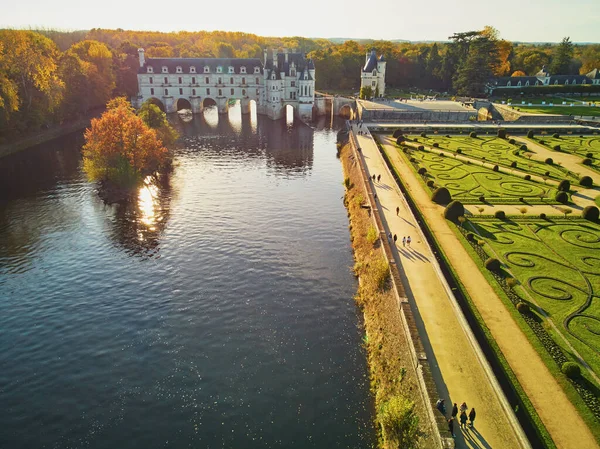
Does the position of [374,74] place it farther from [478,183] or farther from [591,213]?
[591,213]

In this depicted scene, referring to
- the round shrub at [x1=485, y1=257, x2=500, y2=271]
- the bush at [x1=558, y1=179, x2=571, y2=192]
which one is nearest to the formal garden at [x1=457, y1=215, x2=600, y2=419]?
the round shrub at [x1=485, y1=257, x2=500, y2=271]

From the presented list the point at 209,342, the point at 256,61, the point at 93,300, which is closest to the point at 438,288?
the point at 209,342

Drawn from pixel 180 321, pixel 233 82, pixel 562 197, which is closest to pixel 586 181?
pixel 562 197

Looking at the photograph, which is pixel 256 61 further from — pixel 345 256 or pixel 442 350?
pixel 442 350

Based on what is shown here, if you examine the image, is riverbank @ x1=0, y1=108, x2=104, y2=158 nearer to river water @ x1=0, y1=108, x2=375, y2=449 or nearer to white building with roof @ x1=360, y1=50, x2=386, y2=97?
river water @ x1=0, y1=108, x2=375, y2=449

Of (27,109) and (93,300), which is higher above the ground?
(27,109)

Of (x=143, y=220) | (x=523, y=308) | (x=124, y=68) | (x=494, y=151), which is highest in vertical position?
(x=124, y=68)

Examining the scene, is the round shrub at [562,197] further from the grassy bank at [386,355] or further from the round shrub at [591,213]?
the grassy bank at [386,355]
